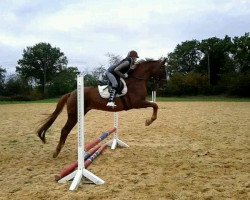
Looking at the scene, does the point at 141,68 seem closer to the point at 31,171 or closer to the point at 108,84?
the point at 108,84

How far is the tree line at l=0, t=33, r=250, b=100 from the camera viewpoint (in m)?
51.8

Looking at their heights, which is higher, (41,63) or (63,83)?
(41,63)

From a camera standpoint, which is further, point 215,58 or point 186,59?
point 186,59

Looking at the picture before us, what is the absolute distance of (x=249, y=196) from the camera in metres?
4.93

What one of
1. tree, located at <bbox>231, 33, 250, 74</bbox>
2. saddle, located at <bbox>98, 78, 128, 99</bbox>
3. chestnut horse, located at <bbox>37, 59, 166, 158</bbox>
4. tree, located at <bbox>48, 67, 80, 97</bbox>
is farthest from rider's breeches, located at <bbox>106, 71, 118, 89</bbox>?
tree, located at <bbox>231, 33, 250, 74</bbox>

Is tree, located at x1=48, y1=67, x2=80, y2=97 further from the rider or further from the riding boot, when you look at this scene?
the riding boot

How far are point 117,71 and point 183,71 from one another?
62.1m

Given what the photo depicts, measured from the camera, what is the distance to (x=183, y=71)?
6812 cm

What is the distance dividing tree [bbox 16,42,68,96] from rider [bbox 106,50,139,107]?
64523mm


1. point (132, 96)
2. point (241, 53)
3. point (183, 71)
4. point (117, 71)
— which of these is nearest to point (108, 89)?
point (117, 71)

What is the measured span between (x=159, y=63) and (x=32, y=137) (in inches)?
231

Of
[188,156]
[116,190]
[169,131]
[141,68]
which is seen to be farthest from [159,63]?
[169,131]

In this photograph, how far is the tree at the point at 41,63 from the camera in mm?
72625

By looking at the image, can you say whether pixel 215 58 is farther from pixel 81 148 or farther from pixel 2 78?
pixel 81 148
